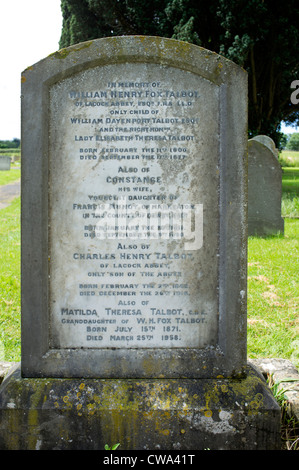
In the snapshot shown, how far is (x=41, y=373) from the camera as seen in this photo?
256cm

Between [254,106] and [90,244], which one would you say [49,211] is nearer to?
[90,244]

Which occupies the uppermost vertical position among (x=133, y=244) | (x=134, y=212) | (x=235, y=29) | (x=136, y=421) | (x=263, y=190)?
(x=235, y=29)

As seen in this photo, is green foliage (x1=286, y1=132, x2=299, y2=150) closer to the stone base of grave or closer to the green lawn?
the green lawn

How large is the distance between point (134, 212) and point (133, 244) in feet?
0.59

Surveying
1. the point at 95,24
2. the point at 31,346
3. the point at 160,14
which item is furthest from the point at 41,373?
the point at 95,24

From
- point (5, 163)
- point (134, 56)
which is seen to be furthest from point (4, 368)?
point (5, 163)

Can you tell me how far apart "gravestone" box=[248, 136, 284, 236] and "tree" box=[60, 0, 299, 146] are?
6577 mm

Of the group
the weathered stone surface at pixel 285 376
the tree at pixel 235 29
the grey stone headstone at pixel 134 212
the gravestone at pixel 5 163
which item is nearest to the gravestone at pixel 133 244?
the grey stone headstone at pixel 134 212

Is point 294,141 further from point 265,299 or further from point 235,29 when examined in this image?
point 265,299

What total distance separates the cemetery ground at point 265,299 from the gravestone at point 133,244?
0.72m

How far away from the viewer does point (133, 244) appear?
8.54ft

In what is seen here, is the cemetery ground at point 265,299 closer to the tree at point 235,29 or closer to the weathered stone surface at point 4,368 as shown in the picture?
the weathered stone surface at point 4,368

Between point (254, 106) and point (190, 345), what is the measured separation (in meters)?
15.2

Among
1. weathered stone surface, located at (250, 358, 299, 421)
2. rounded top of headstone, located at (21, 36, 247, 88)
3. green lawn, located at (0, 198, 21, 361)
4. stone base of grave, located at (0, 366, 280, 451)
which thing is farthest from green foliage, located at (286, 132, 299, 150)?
stone base of grave, located at (0, 366, 280, 451)
